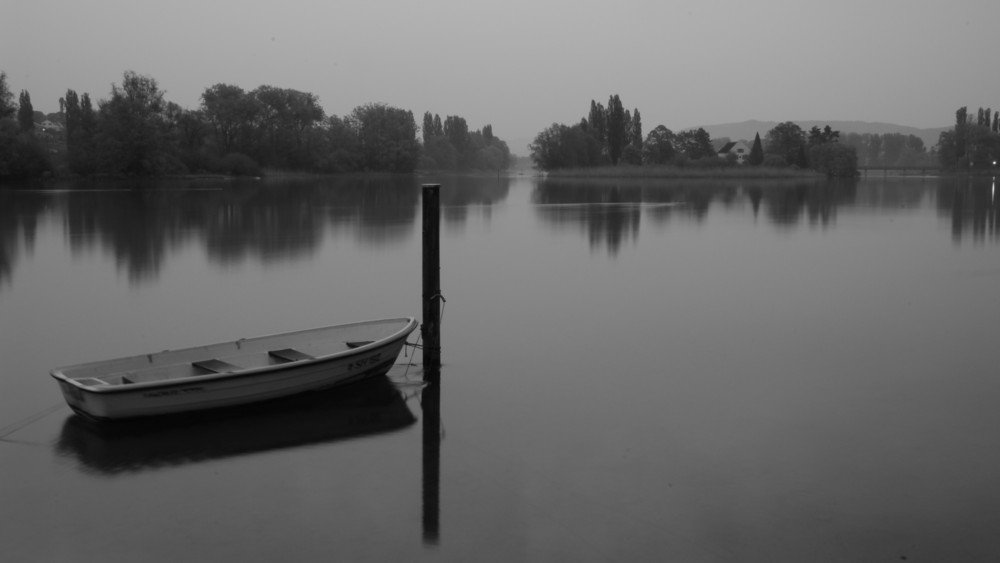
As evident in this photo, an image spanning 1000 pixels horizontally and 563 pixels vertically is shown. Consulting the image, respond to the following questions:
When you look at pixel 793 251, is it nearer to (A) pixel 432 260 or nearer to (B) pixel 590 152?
(A) pixel 432 260

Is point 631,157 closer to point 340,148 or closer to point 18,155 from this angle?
point 340,148

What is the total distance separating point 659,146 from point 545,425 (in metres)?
108

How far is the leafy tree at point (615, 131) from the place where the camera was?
10650cm

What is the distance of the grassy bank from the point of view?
317ft

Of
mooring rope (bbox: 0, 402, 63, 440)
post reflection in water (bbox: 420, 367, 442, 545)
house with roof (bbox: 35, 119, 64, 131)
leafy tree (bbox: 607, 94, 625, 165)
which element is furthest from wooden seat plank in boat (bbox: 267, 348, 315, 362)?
house with roof (bbox: 35, 119, 64, 131)

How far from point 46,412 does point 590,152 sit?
Result: 103 meters

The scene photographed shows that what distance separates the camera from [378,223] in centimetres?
3441

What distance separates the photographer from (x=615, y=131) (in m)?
106

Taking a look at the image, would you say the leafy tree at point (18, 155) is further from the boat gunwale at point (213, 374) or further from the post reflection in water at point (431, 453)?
the post reflection in water at point (431, 453)

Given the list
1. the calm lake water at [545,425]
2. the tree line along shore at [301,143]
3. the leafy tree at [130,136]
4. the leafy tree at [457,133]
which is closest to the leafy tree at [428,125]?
the leafy tree at [457,133]

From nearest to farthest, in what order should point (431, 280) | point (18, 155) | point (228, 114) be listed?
point (431, 280) → point (18, 155) → point (228, 114)

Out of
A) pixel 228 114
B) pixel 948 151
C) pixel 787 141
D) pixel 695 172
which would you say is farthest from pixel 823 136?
pixel 228 114

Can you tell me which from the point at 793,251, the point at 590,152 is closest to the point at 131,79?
the point at 590,152

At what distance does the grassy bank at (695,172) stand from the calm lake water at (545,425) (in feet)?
253
